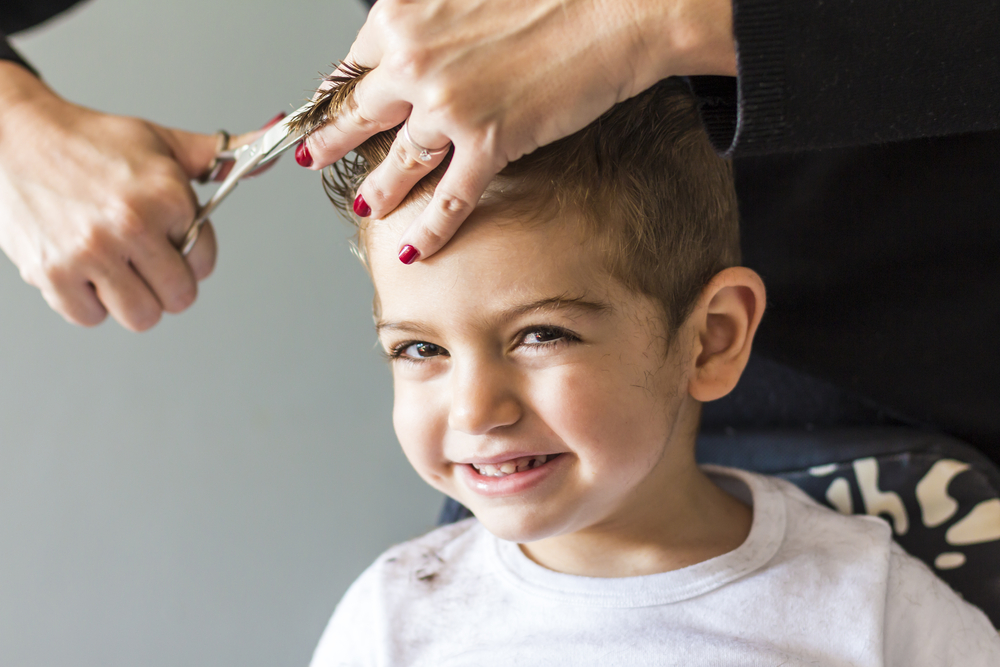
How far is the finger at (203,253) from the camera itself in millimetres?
845

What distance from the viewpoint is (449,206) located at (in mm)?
591

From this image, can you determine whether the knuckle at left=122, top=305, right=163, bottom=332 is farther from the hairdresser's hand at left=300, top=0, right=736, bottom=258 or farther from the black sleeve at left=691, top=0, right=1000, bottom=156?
the black sleeve at left=691, top=0, right=1000, bottom=156

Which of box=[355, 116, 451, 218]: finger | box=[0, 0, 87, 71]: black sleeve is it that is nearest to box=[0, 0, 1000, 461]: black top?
→ box=[0, 0, 87, 71]: black sleeve

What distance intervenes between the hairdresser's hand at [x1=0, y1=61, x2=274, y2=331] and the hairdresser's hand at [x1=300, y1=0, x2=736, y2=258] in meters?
0.36

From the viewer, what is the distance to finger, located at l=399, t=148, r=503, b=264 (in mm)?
561

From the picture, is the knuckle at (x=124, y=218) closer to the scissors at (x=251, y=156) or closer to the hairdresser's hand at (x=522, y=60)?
the scissors at (x=251, y=156)

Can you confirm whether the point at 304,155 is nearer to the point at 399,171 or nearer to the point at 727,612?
the point at 399,171

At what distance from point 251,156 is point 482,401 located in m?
0.33

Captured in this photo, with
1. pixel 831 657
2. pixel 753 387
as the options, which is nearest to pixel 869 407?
pixel 753 387

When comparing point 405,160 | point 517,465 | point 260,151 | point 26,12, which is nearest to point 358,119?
point 405,160

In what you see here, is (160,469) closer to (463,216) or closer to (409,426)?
(409,426)

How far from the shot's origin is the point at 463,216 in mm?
607

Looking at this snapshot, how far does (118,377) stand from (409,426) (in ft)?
2.82

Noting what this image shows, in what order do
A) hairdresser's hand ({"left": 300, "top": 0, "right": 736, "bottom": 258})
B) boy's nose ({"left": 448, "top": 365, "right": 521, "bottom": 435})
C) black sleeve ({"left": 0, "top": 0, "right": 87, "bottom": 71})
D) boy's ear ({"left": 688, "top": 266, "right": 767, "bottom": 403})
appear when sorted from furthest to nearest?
black sleeve ({"left": 0, "top": 0, "right": 87, "bottom": 71})
boy's ear ({"left": 688, "top": 266, "right": 767, "bottom": 403})
boy's nose ({"left": 448, "top": 365, "right": 521, "bottom": 435})
hairdresser's hand ({"left": 300, "top": 0, "right": 736, "bottom": 258})
